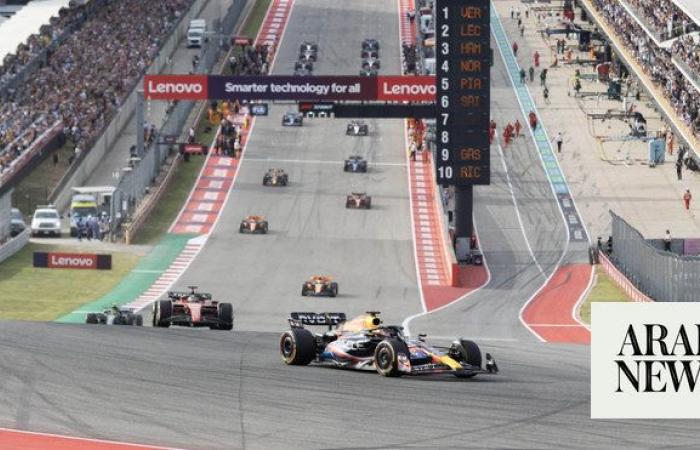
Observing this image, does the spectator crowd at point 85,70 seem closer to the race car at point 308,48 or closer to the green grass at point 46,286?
the race car at point 308,48

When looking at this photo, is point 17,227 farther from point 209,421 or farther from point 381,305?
point 209,421

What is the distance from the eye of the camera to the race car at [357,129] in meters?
101

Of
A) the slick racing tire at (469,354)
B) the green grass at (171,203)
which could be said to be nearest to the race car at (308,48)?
the green grass at (171,203)

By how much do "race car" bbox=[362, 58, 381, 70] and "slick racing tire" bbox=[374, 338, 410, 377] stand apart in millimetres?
81027

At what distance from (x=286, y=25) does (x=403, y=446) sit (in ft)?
340

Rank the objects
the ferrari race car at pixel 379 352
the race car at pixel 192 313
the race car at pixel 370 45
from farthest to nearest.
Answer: the race car at pixel 370 45 < the race car at pixel 192 313 < the ferrari race car at pixel 379 352

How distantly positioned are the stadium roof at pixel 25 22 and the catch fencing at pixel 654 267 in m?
43.6

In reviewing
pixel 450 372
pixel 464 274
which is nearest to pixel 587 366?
pixel 450 372

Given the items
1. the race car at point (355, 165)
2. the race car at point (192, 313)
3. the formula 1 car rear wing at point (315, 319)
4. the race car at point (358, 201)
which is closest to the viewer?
the formula 1 car rear wing at point (315, 319)

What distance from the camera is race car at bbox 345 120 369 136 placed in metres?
101

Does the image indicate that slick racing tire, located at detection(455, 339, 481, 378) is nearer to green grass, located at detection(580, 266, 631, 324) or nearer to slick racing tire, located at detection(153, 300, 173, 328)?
slick racing tire, located at detection(153, 300, 173, 328)

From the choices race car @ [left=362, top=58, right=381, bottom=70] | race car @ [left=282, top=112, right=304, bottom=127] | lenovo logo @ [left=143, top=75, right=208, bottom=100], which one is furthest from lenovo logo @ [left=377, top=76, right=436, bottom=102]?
race car @ [left=362, top=58, right=381, bottom=70]

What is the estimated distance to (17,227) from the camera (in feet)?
248

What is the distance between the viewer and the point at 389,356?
33688 millimetres
